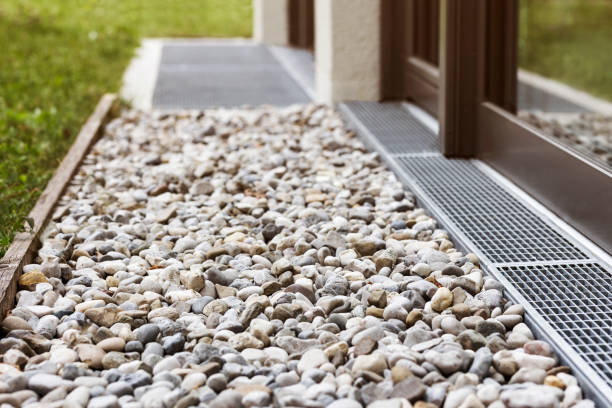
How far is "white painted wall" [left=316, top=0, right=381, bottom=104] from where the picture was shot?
4.39 m

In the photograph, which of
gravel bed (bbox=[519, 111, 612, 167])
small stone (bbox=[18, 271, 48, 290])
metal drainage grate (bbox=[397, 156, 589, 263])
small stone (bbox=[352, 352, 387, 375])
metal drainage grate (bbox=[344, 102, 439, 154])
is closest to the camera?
small stone (bbox=[352, 352, 387, 375])

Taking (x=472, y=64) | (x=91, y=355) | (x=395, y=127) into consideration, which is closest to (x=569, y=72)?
(x=395, y=127)

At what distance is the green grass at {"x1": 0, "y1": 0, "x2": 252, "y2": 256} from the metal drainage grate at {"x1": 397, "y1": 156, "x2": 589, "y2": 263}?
4.53ft

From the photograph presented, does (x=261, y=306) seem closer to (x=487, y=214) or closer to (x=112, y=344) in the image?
(x=112, y=344)

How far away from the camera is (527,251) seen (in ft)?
7.66

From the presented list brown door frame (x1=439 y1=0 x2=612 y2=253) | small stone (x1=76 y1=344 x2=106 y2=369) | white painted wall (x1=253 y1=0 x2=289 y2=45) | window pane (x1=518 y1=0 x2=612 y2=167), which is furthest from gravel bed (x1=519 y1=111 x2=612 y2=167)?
white painted wall (x1=253 y1=0 x2=289 y2=45)

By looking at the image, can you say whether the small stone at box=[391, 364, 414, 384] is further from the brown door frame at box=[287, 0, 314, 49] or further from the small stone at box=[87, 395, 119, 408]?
the brown door frame at box=[287, 0, 314, 49]

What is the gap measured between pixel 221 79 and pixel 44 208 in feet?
9.81

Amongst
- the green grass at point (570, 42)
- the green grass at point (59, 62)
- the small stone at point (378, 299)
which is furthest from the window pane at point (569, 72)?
the green grass at point (59, 62)

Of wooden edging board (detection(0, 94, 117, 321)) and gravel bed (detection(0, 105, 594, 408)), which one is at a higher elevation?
wooden edging board (detection(0, 94, 117, 321))

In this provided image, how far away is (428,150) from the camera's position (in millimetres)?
3479

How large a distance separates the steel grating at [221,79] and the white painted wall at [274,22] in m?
0.37

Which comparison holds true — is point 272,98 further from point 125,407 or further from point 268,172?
point 125,407

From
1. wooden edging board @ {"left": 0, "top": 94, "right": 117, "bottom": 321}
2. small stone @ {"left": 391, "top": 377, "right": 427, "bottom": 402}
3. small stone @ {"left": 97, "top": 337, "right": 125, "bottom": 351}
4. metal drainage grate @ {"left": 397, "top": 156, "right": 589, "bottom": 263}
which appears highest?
wooden edging board @ {"left": 0, "top": 94, "right": 117, "bottom": 321}
